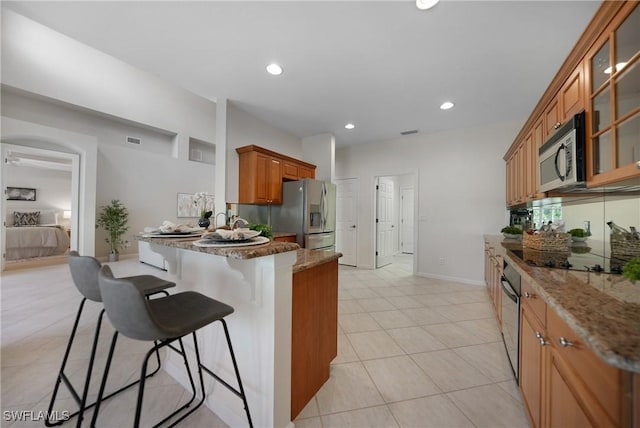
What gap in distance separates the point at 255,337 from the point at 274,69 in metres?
2.59

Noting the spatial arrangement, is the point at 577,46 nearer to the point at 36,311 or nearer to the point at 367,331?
the point at 367,331

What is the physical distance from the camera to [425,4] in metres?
1.71

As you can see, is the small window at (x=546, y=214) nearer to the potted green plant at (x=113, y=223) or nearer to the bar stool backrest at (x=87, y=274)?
the bar stool backrest at (x=87, y=274)

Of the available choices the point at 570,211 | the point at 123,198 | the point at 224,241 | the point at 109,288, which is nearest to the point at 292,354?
the point at 224,241

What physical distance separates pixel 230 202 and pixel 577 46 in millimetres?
3663

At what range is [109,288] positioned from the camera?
822 mm

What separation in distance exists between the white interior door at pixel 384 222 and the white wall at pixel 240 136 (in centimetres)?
248

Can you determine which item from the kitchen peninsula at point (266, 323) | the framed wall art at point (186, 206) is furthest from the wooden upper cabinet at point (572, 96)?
the framed wall art at point (186, 206)

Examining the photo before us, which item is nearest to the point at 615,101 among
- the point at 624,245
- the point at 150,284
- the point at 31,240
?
the point at 624,245

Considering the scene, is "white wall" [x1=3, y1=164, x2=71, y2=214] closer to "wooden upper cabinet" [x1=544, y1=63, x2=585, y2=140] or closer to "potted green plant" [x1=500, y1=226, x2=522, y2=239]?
"wooden upper cabinet" [x1=544, y1=63, x2=585, y2=140]

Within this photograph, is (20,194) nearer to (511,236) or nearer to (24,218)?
(24,218)

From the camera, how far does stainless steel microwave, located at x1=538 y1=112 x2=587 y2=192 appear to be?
1.42 m

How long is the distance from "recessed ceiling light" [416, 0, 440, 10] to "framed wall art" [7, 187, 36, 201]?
9602mm

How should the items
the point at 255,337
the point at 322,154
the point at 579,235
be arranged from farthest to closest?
the point at 322,154
the point at 579,235
the point at 255,337
